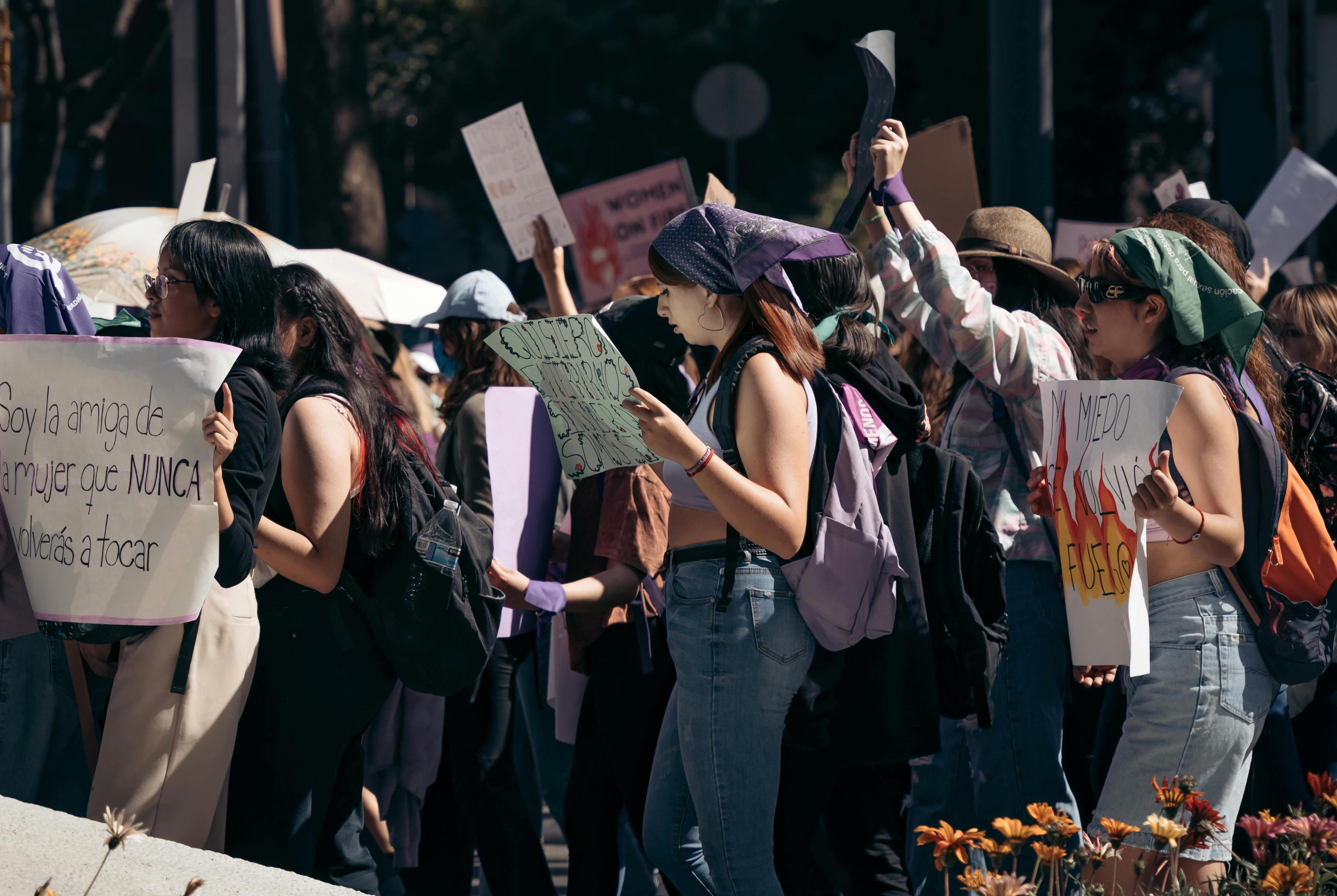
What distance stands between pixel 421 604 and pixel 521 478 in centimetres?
66

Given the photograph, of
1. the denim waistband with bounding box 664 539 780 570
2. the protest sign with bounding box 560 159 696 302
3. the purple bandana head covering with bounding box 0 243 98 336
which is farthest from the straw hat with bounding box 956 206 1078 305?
the protest sign with bounding box 560 159 696 302

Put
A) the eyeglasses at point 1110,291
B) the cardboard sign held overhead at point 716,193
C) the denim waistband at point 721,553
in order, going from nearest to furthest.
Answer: the denim waistband at point 721,553 → the eyeglasses at point 1110,291 → the cardboard sign held overhead at point 716,193

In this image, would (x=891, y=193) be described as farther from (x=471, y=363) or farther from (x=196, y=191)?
(x=196, y=191)

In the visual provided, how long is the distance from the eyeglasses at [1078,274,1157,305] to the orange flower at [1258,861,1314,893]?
1.29 m

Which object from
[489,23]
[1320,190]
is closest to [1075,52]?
[489,23]

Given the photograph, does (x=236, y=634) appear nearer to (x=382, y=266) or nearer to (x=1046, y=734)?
(x=1046, y=734)

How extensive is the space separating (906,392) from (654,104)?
65.5 ft

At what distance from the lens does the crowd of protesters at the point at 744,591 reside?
3094mm

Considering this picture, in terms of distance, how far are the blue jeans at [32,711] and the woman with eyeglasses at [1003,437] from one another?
212 centimetres

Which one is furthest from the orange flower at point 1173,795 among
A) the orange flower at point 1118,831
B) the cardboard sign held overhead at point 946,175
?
the cardboard sign held overhead at point 946,175

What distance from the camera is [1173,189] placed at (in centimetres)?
619

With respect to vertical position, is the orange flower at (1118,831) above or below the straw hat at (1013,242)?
below

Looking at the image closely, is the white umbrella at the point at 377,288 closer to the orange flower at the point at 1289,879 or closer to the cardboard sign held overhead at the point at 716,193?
the cardboard sign held overhead at the point at 716,193

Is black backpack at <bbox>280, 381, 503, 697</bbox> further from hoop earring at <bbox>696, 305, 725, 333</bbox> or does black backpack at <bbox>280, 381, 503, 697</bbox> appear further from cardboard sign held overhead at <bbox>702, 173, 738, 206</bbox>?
cardboard sign held overhead at <bbox>702, 173, 738, 206</bbox>
